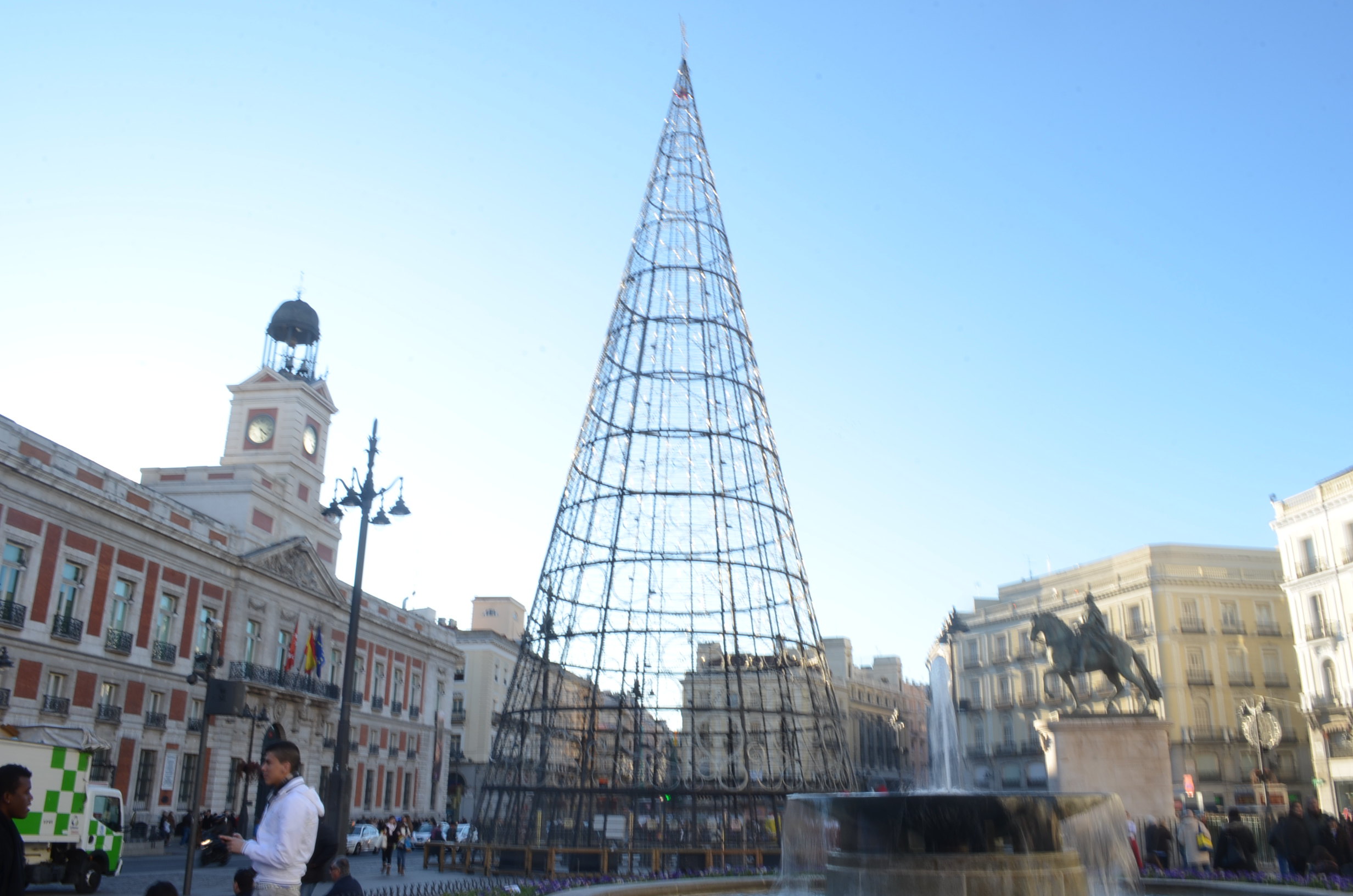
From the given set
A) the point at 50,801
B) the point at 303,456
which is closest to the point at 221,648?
the point at 303,456

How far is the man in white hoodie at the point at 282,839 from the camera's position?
18.3ft

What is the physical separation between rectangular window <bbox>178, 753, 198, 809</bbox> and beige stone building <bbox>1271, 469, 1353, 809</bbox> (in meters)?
43.4

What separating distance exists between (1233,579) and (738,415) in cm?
4620

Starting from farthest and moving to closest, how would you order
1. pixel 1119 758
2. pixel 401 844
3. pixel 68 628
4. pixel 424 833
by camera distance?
pixel 424 833
pixel 68 628
pixel 401 844
pixel 1119 758

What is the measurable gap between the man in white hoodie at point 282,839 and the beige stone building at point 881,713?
232ft

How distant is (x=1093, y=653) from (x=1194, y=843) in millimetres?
6774

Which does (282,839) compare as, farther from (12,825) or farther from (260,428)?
(260,428)

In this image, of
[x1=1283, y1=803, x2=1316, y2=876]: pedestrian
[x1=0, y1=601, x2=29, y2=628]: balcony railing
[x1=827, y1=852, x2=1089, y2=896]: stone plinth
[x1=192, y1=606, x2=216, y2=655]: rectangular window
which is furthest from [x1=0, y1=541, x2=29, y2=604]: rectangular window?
[x1=1283, y1=803, x2=1316, y2=876]: pedestrian

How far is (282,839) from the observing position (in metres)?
5.58

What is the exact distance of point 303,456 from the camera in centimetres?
5275

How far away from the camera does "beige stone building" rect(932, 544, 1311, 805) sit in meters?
50.8

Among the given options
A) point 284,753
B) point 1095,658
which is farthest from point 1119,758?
point 284,753

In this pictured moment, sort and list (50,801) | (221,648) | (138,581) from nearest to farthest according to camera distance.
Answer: (50,801) → (138,581) → (221,648)

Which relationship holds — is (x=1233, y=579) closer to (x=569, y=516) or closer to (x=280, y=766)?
(x=569, y=516)
